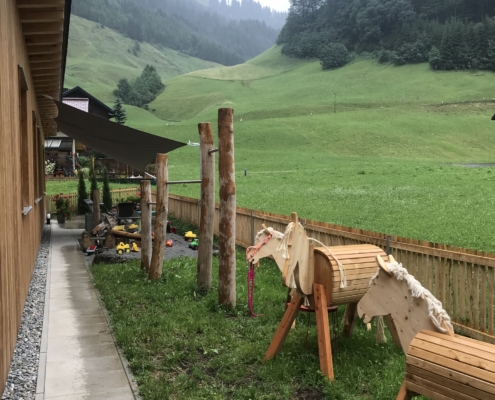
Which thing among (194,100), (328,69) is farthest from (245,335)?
(328,69)

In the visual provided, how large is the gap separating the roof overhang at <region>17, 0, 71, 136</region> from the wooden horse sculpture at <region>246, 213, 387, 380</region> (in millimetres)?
4543

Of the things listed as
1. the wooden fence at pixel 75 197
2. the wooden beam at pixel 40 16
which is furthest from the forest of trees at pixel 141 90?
the wooden beam at pixel 40 16

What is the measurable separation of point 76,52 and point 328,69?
86992 mm

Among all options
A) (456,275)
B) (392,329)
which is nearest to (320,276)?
(392,329)

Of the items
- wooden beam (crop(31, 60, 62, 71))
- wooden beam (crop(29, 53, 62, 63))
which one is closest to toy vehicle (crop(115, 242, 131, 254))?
wooden beam (crop(31, 60, 62, 71))

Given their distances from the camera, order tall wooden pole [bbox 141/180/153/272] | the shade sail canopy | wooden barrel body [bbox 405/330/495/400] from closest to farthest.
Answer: wooden barrel body [bbox 405/330/495/400] → tall wooden pole [bbox 141/180/153/272] → the shade sail canopy

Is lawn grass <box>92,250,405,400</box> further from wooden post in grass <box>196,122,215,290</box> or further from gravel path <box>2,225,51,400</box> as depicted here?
gravel path <box>2,225,51,400</box>

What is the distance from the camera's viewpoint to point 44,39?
27.1 feet

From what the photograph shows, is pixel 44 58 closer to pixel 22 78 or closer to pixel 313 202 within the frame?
pixel 22 78

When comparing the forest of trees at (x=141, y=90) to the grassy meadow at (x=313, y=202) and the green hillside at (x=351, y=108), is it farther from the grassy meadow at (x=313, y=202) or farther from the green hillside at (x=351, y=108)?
the grassy meadow at (x=313, y=202)

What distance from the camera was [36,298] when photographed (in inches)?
324

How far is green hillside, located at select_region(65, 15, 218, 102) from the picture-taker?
424 feet

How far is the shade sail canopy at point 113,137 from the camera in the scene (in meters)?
10.9

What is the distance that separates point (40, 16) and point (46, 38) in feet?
3.40
